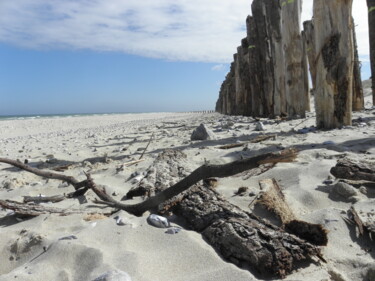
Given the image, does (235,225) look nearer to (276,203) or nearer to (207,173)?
(207,173)

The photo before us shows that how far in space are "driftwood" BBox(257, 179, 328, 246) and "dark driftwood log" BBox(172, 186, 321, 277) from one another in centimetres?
13

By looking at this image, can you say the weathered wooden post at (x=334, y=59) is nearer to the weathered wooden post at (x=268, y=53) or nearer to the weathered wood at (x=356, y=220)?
the weathered wooden post at (x=268, y=53)

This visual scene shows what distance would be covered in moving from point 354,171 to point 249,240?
→ 1.32m

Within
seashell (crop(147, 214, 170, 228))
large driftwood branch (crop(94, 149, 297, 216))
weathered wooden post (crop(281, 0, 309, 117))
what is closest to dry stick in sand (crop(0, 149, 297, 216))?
large driftwood branch (crop(94, 149, 297, 216))

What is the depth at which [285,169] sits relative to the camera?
9.41 feet

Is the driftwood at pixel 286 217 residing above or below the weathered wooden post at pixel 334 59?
below

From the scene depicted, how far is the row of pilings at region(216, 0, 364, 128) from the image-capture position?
5.28 metres

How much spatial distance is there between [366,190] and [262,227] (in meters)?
1.03

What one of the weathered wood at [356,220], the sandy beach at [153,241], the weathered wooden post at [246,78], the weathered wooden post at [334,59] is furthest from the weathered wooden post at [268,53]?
the weathered wood at [356,220]

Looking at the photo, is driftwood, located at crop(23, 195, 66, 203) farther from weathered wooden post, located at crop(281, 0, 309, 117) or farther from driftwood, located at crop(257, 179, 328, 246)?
weathered wooden post, located at crop(281, 0, 309, 117)

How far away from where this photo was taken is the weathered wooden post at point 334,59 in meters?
5.25

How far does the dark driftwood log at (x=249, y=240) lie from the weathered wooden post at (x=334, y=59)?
4200 mm

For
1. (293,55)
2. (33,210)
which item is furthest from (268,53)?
(33,210)

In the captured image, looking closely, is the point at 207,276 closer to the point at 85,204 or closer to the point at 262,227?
the point at 262,227
